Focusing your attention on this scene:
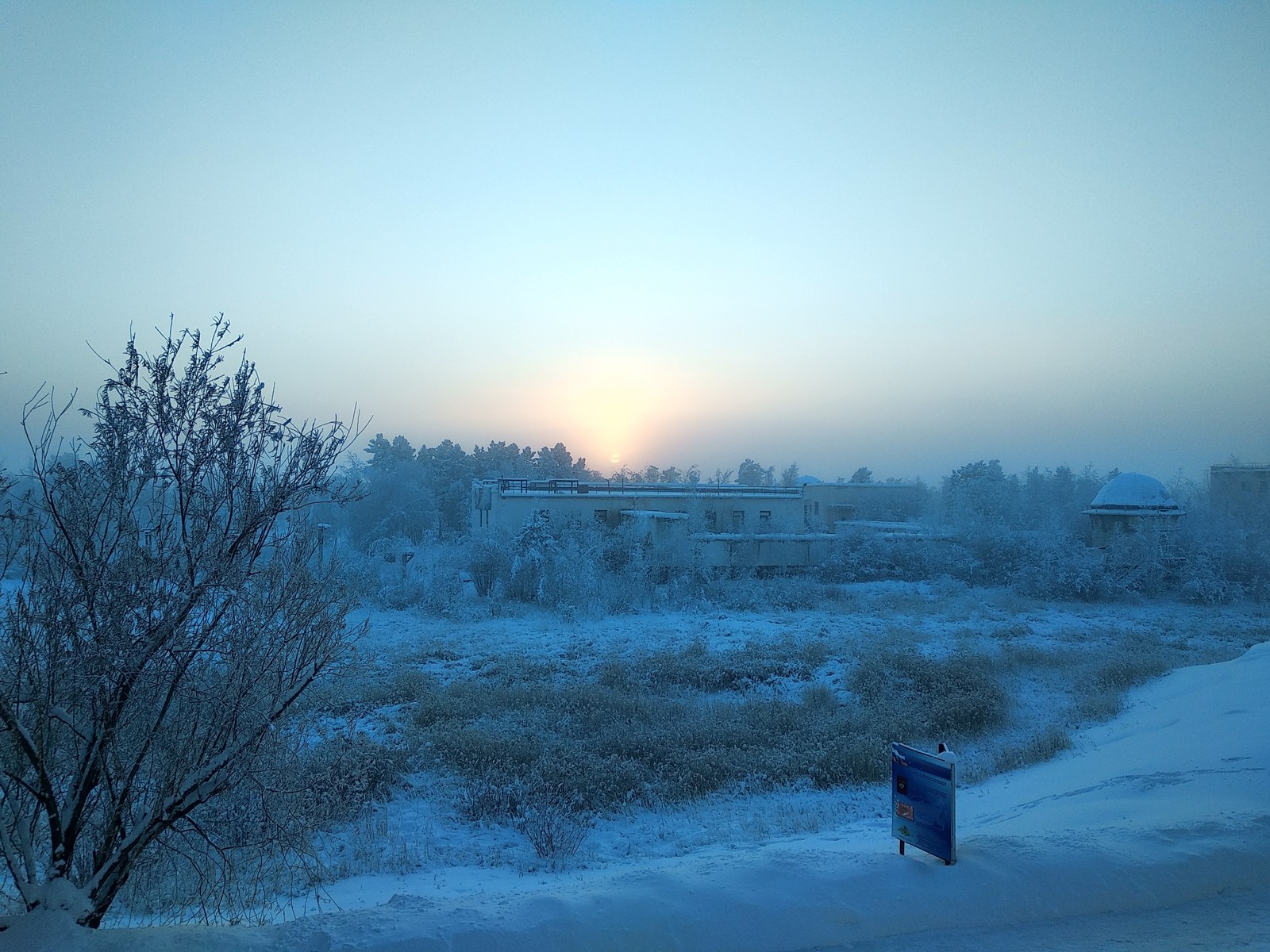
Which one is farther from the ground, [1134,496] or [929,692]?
[1134,496]

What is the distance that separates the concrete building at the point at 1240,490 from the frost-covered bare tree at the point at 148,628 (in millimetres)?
42940

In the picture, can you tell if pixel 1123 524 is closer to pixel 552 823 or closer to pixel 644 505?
pixel 644 505

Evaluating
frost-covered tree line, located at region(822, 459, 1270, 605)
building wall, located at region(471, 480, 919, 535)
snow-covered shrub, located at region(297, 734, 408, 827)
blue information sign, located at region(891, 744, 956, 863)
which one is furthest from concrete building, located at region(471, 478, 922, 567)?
blue information sign, located at region(891, 744, 956, 863)

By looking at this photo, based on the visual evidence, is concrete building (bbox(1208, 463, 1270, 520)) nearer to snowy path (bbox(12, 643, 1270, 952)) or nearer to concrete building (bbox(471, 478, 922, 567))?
concrete building (bbox(471, 478, 922, 567))

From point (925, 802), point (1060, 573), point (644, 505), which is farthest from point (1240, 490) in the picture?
point (925, 802)

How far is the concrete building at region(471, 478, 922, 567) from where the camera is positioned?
3231cm

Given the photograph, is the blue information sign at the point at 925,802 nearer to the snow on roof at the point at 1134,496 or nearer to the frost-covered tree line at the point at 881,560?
the frost-covered tree line at the point at 881,560

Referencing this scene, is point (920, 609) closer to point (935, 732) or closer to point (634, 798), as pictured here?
point (935, 732)

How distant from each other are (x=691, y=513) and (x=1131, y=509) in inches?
781

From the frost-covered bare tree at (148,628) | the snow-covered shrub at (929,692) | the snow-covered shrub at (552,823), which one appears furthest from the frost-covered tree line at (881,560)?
the frost-covered bare tree at (148,628)

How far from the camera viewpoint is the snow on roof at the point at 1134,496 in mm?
33906

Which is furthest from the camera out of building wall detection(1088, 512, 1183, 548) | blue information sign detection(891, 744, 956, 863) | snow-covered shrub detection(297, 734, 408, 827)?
building wall detection(1088, 512, 1183, 548)

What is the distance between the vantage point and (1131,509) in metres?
34.0

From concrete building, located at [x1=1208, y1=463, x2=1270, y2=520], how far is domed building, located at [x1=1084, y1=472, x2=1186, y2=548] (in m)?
4.13
